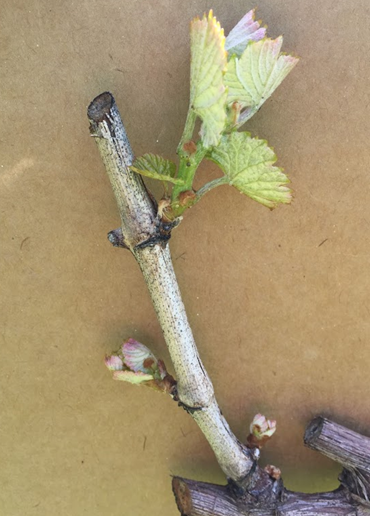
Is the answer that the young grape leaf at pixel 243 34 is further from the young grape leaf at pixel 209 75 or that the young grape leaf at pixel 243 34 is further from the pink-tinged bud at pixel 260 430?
the pink-tinged bud at pixel 260 430

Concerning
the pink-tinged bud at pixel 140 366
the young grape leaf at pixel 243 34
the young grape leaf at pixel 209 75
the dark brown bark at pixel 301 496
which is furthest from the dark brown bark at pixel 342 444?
the young grape leaf at pixel 243 34

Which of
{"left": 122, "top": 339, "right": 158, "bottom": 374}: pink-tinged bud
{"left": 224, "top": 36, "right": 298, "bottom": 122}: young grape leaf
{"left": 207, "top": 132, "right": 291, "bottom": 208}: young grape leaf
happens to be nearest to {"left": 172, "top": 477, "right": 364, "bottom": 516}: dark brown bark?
{"left": 122, "top": 339, "right": 158, "bottom": 374}: pink-tinged bud

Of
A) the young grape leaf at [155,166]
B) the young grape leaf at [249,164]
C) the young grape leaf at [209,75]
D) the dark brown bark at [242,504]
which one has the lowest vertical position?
the dark brown bark at [242,504]

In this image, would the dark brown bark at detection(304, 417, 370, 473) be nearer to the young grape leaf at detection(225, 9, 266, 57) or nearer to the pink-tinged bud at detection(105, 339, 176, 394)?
the pink-tinged bud at detection(105, 339, 176, 394)

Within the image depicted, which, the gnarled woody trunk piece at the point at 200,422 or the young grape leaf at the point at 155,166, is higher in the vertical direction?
the young grape leaf at the point at 155,166

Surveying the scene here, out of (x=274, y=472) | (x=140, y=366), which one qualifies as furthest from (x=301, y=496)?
(x=140, y=366)

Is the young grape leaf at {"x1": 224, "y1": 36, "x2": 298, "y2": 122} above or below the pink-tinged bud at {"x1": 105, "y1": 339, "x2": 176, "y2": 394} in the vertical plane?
above

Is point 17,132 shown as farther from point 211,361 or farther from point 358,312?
point 358,312
